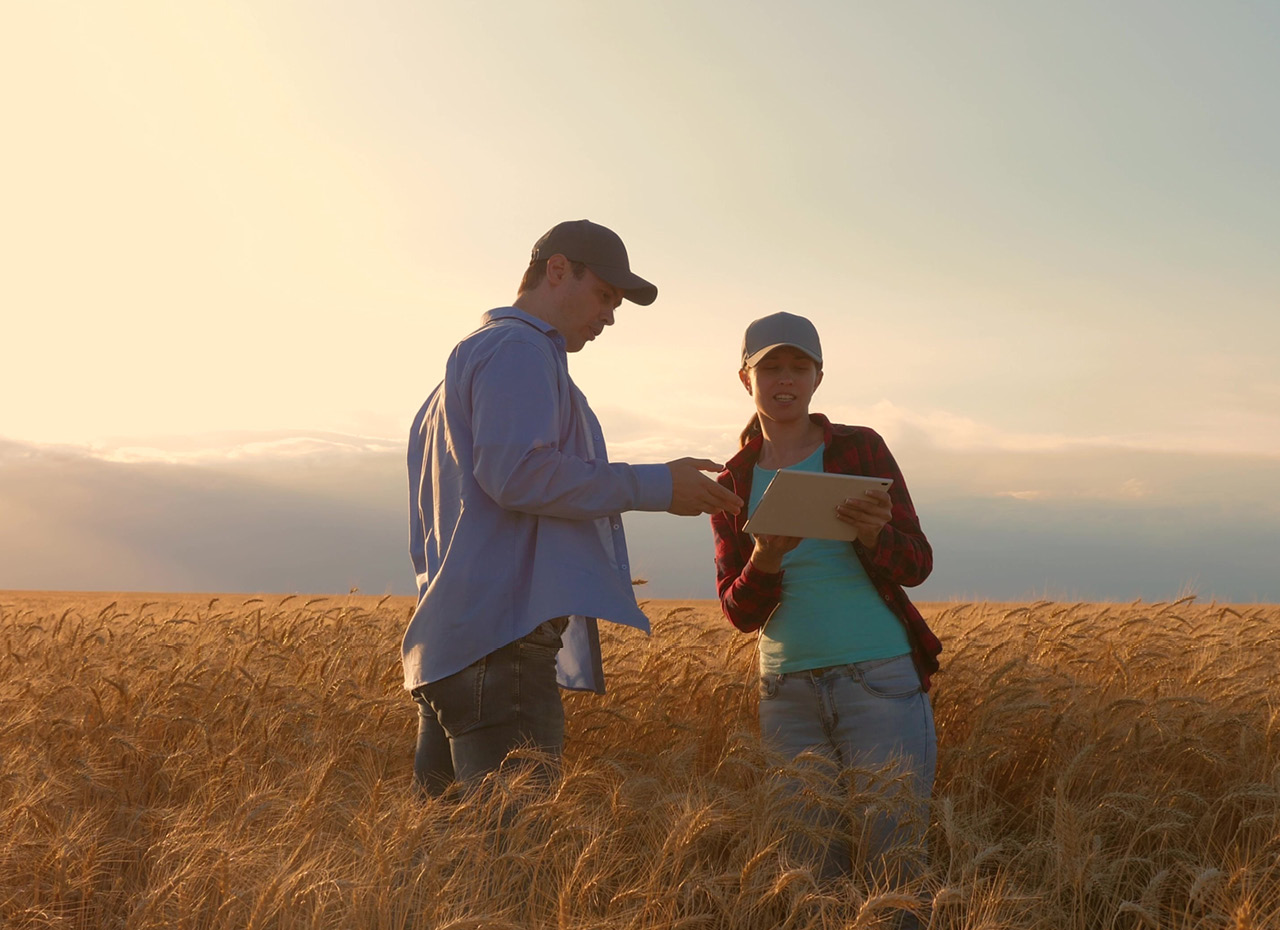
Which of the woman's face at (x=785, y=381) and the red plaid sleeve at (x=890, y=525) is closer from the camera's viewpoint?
the red plaid sleeve at (x=890, y=525)

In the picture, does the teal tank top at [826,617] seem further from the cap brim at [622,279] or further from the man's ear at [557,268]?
the man's ear at [557,268]

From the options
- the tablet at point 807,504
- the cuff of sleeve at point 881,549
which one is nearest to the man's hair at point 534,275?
the tablet at point 807,504

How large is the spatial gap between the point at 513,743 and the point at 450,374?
902 mm

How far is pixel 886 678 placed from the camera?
269 cm

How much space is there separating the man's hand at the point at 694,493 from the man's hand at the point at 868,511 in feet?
0.99

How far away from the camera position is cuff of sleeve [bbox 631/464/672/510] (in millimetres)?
2359

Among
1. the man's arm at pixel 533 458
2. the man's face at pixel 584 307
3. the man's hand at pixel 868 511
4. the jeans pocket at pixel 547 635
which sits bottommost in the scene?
the jeans pocket at pixel 547 635

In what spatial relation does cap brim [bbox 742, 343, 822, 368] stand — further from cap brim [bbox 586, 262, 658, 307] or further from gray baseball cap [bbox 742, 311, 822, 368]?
cap brim [bbox 586, 262, 658, 307]

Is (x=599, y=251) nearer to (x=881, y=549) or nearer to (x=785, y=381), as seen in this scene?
(x=785, y=381)

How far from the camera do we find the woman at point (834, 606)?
2674mm

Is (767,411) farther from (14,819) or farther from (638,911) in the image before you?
(14,819)

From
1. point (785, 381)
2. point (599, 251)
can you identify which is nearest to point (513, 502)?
point (599, 251)

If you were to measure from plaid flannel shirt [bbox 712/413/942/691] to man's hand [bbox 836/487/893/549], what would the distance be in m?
0.12

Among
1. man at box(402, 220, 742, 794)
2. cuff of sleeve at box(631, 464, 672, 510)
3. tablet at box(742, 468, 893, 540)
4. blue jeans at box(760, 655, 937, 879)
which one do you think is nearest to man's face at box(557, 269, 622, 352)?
man at box(402, 220, 742, 794)
